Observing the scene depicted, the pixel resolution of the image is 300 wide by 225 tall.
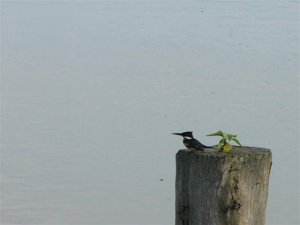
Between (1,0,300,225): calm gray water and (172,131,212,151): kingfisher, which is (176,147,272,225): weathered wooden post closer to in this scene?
(172,131,212,151): kingfisher

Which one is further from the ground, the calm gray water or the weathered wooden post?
the calm gray water

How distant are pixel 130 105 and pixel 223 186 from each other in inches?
330

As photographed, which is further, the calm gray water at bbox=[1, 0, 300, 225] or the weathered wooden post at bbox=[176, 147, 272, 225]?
the calm gray water at bbox=[1, 0, 300, 225]

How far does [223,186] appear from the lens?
4.16 meters

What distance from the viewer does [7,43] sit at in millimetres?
17719

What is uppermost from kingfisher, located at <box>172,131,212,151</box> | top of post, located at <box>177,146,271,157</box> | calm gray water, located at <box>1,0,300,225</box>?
calm gray water, located at <box>1,0,300,225</box>

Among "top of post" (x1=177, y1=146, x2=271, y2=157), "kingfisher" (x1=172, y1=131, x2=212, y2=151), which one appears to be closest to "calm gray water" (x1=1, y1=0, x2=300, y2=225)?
"kingfisher" (x1=172, y1=131, x2=212, y2=151)

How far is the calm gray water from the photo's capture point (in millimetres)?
9414

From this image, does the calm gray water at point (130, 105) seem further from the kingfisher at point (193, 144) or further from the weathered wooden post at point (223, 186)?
the weathered wooden post at point (223, 186)

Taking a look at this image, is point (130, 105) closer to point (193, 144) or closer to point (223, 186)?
point (193, 144)

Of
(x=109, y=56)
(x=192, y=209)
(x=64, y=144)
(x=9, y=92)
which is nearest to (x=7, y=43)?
(x=109, y=56)

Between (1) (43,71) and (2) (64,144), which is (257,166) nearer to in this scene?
(2) (64,144)

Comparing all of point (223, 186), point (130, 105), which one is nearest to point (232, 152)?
point (223, 186)

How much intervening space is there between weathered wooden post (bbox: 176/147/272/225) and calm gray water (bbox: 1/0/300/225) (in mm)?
4728
